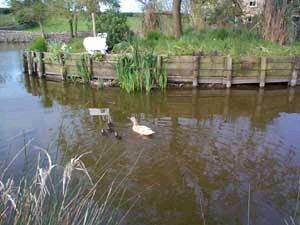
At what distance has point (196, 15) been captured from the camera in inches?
676

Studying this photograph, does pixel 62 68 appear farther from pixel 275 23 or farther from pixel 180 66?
pixel 275 23

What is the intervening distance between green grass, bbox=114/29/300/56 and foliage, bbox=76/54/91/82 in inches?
47.8

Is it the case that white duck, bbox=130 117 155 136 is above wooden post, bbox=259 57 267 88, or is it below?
below

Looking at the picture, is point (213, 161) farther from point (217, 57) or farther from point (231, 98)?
point (217, 57)

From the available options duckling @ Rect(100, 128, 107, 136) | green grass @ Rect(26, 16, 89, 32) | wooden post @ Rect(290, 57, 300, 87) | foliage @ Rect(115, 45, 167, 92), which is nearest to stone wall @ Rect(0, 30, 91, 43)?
green grass @ Rect(26, 16, 89, 32)

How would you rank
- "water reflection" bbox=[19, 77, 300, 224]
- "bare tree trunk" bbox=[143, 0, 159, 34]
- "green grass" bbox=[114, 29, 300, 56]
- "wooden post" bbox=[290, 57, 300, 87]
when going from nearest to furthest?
"water reflection" bbox=[19, 77, 300, 224] < "wooden post" bbox=[290, 57, 300, 87] < "green grass" bbox=[114, 29, 300, 56] < "bare tree trunk" bbox=[143, 0, 159, 34]

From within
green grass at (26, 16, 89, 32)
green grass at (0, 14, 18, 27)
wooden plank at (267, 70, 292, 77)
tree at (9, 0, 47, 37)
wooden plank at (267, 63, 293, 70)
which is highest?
tree at (9, 0, 47, 37)

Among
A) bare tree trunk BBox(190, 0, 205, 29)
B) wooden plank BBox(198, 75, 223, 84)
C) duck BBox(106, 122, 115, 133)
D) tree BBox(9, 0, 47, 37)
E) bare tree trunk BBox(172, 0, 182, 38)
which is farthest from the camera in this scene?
tree BBox(9, 0, 47, 37)

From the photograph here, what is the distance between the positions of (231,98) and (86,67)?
4.76 m

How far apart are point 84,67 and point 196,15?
7610 mm

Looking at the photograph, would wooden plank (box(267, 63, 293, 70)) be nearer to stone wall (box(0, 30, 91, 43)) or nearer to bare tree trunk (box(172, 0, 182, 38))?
bare tree trunk (box(172, 0, 182, 38))

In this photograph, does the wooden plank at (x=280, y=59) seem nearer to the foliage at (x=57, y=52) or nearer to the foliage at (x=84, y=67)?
the foliage at (x=84, y=67)

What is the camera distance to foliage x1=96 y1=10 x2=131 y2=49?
42.8ft

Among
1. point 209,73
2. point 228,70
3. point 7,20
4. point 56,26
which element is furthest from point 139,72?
point 7,20
